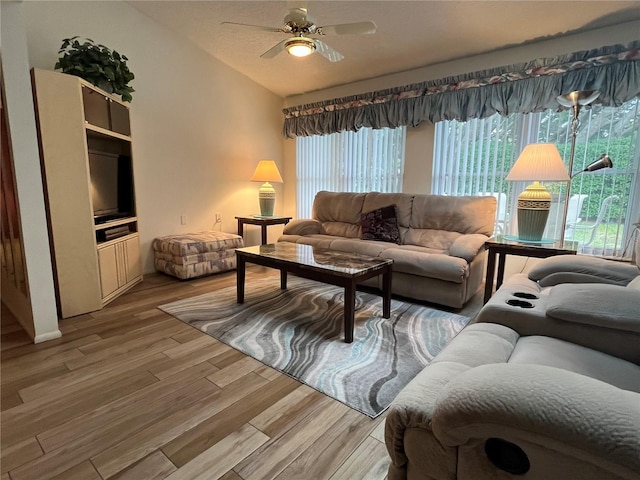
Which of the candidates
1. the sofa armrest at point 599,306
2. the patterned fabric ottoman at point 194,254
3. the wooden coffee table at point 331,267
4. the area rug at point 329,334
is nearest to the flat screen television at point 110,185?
the patterned fabric ottoman at point 194,254

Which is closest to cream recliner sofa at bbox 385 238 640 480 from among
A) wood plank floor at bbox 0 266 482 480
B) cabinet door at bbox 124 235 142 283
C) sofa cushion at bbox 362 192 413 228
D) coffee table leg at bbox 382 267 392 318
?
wood plank floor at bbox 0 266 482 480

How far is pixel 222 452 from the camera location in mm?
1331

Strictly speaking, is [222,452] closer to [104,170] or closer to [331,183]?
[104,170]

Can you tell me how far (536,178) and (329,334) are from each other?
202 centimetres

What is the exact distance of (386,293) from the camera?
266 cm

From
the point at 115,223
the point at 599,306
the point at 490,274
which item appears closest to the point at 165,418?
the point at 599,306

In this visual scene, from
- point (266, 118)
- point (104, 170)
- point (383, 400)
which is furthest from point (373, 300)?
point (266, 118)

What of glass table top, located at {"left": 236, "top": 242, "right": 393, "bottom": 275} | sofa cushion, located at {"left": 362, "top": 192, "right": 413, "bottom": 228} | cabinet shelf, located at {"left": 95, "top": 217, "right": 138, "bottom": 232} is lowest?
glass table top, located at {"left": 236, "top": 242, "right": 393, "bottom": 275}

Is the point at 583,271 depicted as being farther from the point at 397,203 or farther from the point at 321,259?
the point at 397,203

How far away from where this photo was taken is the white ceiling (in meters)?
2.75

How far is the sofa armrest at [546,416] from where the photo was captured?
0.62 meters

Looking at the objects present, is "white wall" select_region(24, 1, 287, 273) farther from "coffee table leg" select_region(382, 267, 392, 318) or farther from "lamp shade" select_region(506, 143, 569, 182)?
"lamp shade" select_region(506, 143, 569, 182)

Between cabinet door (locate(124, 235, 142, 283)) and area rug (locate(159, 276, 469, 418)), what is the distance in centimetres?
79

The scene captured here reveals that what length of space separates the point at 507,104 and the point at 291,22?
2286 millimetres
